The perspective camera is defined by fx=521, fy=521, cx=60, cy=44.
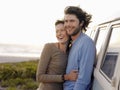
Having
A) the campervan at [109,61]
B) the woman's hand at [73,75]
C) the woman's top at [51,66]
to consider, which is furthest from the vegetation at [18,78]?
the campervan at [109,61]

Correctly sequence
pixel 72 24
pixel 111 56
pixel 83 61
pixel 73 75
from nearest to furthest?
pixel 111 56 < pixel 83 61 < pixel 73 75 < pixel 72 24

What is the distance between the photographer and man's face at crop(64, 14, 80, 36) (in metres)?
5.23

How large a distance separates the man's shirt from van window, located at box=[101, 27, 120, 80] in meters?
0.14

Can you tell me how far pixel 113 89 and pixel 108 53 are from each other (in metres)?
1.11

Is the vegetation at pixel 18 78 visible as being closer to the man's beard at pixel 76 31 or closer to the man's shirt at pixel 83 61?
the man's beard at pixel 76 31

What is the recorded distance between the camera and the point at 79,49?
16.3ft

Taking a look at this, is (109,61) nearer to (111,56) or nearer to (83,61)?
(111,56)

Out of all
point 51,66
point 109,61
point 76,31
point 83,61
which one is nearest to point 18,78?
point 51,66

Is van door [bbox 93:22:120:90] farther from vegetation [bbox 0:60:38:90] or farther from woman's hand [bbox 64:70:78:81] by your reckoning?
vegetation [bbox 0:60:38:90]

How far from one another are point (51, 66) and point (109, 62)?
969mm

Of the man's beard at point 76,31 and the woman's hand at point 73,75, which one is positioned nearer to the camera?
the woman's hand at point 73,75

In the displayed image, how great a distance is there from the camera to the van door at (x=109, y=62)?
13.2 feet

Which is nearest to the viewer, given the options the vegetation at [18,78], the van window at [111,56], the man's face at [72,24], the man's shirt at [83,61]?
the van window at [111,56]

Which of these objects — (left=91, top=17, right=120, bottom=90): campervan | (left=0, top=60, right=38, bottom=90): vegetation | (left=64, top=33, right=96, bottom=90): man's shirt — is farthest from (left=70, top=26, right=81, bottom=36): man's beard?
(left=0, top=60, right=38, bottom=90): vegetation
